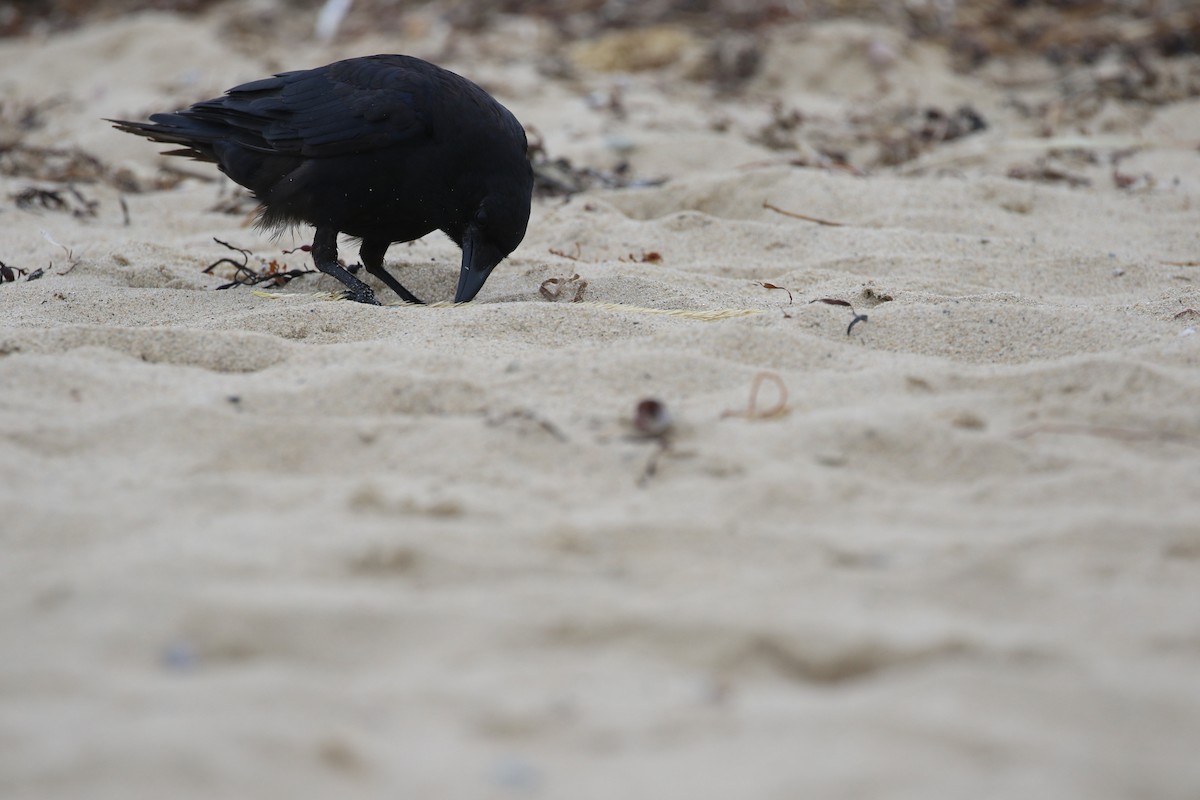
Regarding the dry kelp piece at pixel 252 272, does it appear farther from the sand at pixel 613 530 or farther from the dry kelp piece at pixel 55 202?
the dry kelp piece at pixel 55 202

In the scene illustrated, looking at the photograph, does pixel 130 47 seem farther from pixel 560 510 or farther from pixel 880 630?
pixel 880 630

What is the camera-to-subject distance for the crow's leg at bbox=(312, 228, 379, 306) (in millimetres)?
4191

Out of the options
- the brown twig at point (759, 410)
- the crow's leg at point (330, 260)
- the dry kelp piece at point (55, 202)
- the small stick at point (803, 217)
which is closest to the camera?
the brown twig at point (759, 410)

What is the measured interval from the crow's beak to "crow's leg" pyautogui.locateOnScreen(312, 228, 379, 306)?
36cm

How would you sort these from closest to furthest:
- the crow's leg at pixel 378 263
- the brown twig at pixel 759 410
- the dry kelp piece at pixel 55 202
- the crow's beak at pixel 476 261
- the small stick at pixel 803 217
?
the brown twig at pixel 759 410 < the crow's beak at pixel 476 261 < the crow's leg at pixel 378 263 < the small stick at pixel 803 217 < the dry kelp piece at pixel 55 202

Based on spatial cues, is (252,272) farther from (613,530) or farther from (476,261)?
(613,530)

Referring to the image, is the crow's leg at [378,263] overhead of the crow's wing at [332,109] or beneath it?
beneath

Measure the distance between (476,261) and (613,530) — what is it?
2.15 m

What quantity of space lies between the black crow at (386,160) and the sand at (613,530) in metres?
0.27

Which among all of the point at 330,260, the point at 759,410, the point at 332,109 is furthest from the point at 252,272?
the point at 759,410

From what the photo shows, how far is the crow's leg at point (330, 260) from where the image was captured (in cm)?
419

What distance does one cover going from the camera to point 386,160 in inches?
162

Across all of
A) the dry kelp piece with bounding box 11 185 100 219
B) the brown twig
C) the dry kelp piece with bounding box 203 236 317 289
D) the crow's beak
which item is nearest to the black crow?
the crow's beak

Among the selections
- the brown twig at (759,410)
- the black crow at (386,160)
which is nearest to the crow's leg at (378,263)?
the black crow at (386,160)
